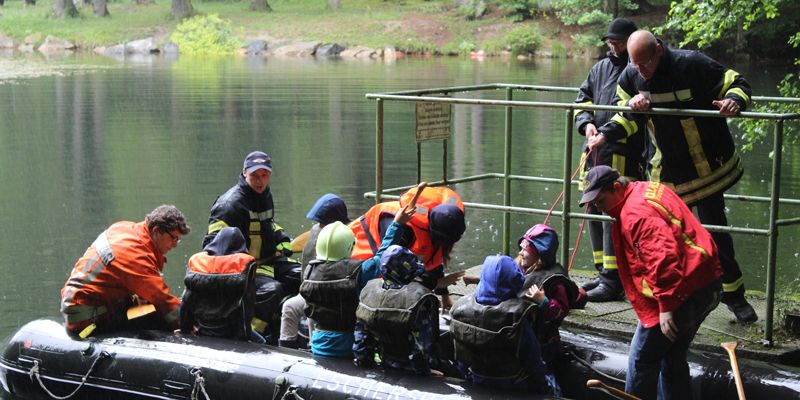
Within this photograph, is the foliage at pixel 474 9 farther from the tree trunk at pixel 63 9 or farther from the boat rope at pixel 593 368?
the boat rope at pixel 593 368

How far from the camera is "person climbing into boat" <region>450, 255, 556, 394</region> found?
221 inches

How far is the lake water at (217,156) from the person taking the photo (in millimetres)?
12461

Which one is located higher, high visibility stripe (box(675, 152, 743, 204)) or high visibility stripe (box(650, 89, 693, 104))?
high visibility stripe (box(650, 89, 693, 104))

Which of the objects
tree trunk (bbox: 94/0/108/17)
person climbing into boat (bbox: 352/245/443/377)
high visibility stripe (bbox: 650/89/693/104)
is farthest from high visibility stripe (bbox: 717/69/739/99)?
tree trunk (bbox: 94/0/108/17)

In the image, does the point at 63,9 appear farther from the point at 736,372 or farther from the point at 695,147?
the point at 736,372

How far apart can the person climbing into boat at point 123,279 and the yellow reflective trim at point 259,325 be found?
60 centimetres

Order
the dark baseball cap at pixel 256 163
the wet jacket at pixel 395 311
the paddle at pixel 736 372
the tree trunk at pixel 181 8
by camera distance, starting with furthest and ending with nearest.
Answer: the tree trunk at pixel 181 8, the dark baseball cap at pixel 256 163, the wet jacket at pixel 395 311, the paddle at pixel 736 372

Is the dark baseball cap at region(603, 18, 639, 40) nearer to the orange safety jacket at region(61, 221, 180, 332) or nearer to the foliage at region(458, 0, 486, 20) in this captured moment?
the orange safety jacket at region(61, 221, 180, 332)

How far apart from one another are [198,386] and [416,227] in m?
1.53

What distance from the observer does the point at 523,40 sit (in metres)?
43.1

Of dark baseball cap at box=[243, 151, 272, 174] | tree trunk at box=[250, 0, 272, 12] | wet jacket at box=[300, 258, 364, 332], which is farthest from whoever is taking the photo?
tree trunk at box=[250, 0, 272, 12]

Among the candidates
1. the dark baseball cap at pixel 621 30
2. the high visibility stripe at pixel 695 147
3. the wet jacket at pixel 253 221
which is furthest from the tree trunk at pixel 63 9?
the high visibility stripe at pixel 695 147

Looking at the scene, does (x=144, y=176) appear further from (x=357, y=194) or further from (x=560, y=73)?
(x=560, y=73)

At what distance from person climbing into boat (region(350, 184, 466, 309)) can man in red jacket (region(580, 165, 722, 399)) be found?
121 cm
